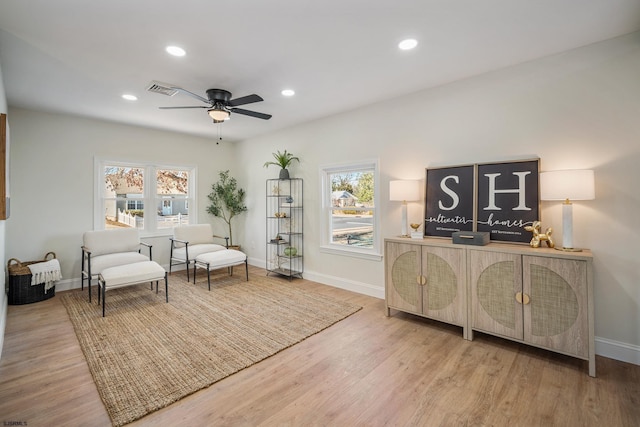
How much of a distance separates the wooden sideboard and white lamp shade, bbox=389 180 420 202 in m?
0.54

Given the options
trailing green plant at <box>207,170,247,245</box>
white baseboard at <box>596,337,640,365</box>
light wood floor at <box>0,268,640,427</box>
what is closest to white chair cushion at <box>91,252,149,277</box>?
light wood floor at <box>0,268,640,427</box>

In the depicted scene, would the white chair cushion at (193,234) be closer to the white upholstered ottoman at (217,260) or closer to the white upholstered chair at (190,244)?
the white upholstered chair at (190,244)

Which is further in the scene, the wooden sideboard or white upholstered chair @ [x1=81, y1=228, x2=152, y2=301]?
white upholstered chair @ [x1=81, y1=228, x2=152, y2=301]

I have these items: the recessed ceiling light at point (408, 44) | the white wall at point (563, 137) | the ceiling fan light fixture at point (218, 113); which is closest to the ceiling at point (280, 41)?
the recessed ceiling light at point (408, 44)

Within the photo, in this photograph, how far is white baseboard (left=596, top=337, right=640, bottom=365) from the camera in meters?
2.38

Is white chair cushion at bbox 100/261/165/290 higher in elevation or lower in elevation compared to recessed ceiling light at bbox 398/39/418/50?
lower

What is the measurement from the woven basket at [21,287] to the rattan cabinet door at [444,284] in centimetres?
501

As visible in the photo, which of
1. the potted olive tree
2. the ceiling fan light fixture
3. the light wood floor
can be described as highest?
the ceiling fan light fixture

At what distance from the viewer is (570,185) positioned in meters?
2.38

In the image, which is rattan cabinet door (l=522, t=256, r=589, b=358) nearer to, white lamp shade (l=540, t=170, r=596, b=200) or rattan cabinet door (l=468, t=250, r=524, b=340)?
rattan cabinet door (l=468, t=250, r=524, b=340)

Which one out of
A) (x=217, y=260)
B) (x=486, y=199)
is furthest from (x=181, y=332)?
(x=486, y=199)

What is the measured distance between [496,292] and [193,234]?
15.9 feet

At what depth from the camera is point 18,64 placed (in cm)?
285

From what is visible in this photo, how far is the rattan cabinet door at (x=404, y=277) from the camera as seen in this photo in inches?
123
